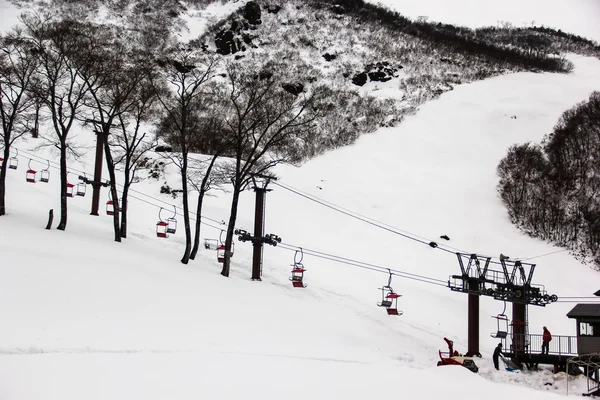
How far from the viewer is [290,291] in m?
26.7

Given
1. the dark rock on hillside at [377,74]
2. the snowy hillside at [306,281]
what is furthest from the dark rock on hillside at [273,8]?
the snowy hillside at [306,281]

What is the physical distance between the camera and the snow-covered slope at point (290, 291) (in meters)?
11.2

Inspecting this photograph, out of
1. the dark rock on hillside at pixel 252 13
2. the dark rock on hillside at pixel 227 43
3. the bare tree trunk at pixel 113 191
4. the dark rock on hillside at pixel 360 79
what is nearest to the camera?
the bare tree trunk at pixel 113 191

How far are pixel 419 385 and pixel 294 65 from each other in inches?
2993

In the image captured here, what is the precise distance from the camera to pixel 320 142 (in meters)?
58.5

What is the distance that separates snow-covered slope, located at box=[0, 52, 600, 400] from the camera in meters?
11.2

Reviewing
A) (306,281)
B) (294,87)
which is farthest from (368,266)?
(294,87)

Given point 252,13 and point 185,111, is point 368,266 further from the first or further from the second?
point 252,13

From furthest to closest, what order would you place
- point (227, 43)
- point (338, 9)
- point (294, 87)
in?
point (338, 9)
point (227, 43)
point (294, 87)

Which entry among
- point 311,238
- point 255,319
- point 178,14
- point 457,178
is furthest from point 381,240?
point 178,14

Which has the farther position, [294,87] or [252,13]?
[252,13]

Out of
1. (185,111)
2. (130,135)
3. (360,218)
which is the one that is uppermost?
(185,111)

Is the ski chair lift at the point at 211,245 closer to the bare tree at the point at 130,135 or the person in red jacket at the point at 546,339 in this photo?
the bare tree at the point at 130,135

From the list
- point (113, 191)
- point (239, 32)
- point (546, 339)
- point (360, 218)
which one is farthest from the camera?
point (239, 32)
